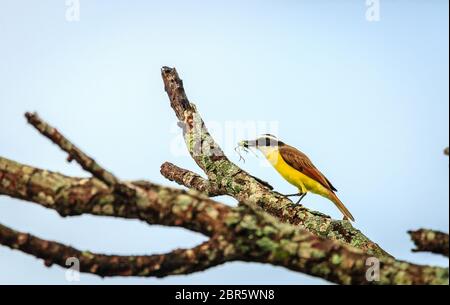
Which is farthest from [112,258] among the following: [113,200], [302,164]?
[302,164]

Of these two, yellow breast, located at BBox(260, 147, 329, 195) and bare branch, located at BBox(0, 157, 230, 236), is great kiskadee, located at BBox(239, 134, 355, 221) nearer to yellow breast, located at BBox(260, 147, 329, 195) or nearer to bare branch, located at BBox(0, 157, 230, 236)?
yellow breast, located at BBox(260, 147, 329, 195)

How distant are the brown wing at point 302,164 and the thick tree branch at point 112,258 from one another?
5522 millimetres

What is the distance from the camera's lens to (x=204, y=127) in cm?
800

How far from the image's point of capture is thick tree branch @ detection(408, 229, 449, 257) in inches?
125

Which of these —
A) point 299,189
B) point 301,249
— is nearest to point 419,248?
point 301,249

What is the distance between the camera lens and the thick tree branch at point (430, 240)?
319cm

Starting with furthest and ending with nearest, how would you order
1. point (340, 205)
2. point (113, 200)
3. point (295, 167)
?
point (295, 167), point (340, 205), point (113, 200)

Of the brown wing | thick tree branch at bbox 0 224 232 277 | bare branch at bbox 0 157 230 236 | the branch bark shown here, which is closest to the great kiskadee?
the brown wing

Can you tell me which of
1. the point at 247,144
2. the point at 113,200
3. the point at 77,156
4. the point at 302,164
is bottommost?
the point at 113,200

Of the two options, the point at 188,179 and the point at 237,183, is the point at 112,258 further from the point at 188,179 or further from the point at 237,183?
the point at 188,179

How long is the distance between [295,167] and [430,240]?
229 inches

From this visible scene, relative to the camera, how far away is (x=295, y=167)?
901 cm

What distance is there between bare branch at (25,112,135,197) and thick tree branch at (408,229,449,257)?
1.48 metres
